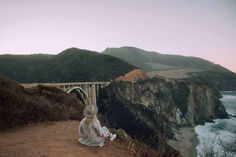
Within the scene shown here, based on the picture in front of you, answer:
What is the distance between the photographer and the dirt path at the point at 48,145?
7946mm

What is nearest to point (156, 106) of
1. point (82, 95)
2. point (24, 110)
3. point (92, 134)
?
point (82, 95)

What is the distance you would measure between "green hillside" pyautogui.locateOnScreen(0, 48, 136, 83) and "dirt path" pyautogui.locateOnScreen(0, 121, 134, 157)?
287ft

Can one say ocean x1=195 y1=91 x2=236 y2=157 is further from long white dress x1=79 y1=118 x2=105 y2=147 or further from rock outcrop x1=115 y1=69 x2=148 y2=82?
rock outcrop x1=115 y1=69 x2=148 y2=82

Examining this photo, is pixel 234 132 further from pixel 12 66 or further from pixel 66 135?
pixel 12 66

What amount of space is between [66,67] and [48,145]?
360 ft

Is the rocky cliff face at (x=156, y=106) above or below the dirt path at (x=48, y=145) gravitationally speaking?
below

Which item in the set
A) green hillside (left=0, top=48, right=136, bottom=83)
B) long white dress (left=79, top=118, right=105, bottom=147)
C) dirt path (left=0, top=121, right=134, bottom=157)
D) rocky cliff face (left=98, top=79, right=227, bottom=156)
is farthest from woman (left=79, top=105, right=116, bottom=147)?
green hillside (left=0, top=48, right=136, bottom=83)

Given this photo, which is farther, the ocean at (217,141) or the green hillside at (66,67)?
the green hillside at (66,67)

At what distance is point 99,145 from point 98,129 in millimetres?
508

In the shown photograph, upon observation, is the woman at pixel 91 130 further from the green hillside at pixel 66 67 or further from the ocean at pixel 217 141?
the green hillside at pixel 66 67

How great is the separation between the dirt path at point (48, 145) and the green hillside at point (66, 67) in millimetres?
87548

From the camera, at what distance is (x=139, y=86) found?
208 feet

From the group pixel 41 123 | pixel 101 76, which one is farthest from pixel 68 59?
pixel 41 123

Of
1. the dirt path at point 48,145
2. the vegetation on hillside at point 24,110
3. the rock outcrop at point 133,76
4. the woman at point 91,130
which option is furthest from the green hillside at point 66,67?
the woman at point 91,130
